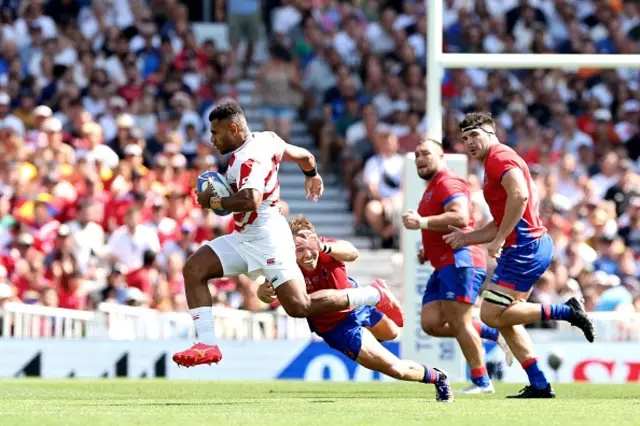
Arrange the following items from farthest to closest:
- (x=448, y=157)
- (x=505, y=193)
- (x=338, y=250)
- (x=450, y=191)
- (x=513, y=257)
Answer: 1. (x=448, y=157)
2. (x=450, y=191)
3. (x=513, y=257)
4. (x=505, y=193)
5. (x=338, y=250)

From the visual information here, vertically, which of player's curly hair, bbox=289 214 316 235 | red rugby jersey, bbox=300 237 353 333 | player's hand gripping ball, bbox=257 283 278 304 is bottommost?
player's hand gripping ball, bbox=257 283 278 304

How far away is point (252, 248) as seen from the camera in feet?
34.2

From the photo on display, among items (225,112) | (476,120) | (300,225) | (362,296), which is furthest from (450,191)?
(225,112)

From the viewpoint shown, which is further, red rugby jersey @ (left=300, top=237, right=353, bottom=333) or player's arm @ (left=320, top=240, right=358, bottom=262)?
red rugby jersey @ (left=300, top=237, right=353, bottom=333)

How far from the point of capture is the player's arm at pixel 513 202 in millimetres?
11000

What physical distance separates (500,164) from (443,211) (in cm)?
103

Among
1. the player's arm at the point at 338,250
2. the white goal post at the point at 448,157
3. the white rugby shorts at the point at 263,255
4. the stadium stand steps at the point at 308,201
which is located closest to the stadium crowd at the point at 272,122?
the stadium stand steps at the point at 308,201

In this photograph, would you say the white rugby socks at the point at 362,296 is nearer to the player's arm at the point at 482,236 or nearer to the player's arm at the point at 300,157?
the player's arm at the point at 300,157

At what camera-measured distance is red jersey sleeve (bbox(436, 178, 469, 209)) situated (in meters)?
12.0

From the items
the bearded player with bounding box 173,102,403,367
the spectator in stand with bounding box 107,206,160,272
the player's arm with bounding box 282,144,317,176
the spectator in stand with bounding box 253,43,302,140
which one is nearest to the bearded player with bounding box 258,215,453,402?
the bearded player with bounding box 173,102,403,367

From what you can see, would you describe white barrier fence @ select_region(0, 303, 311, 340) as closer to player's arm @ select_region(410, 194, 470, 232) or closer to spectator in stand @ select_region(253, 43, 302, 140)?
player's arm @ select_region(410, 194, 470, 232)

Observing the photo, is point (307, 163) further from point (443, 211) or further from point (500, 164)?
point (443, 211)

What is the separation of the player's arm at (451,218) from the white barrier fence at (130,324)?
15.5ft

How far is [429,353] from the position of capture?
47.7ft
